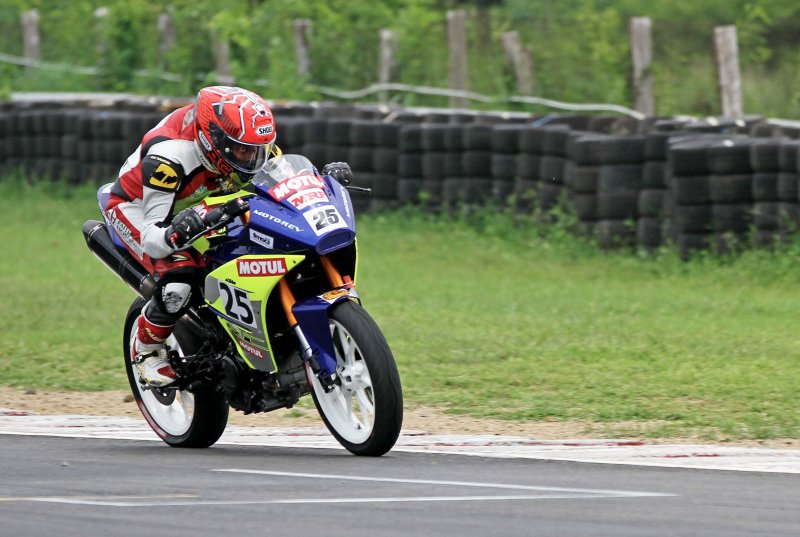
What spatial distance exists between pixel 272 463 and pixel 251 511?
135 cm

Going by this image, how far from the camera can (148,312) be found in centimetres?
780

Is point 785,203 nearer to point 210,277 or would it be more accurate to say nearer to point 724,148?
point 724,148

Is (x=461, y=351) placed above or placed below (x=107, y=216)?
below

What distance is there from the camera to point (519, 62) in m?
23.6

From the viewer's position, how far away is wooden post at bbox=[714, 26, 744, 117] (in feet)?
64.1

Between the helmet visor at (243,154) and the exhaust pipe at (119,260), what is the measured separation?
2.70 feet

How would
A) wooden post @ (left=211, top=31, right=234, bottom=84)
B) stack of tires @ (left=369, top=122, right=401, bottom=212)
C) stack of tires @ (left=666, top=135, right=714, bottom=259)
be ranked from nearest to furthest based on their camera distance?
stack of tires @ (left=666, top=135, right=714, bottom=259) < stack of tires @ (left=369, top=122, right=401, bottom=212) < wooden post @ (left=211, top=31, right=234, bottom=84)

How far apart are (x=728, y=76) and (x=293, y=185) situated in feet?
44.3

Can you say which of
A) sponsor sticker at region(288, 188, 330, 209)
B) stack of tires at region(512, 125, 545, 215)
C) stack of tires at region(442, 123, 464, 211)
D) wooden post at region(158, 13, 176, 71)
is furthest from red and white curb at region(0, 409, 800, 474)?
wooden post at region(158, 13, 176, 71)

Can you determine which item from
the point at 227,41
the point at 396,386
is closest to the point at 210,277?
the point at 396,386

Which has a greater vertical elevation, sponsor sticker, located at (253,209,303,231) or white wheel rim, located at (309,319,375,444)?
sponsor sticker, located at (253,209,303,231)

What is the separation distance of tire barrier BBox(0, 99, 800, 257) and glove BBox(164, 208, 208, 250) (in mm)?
7997

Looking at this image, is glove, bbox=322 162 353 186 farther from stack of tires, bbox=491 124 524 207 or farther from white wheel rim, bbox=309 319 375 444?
stack of tires, bbox=491 124 524 207

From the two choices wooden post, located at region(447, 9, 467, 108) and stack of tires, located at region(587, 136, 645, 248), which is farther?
wooden post, located at region(447, 9, 467, 108)
